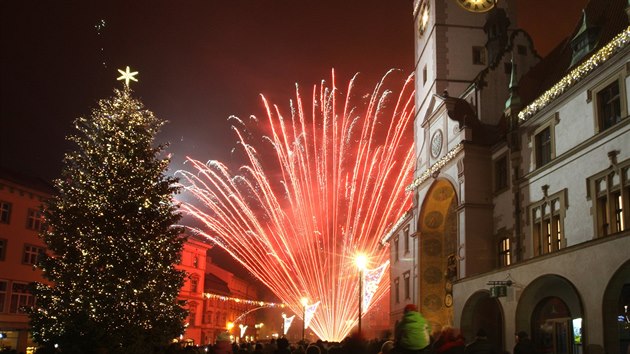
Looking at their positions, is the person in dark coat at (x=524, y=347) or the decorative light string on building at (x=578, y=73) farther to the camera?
the decorative light string on building at (x=578, y=73)

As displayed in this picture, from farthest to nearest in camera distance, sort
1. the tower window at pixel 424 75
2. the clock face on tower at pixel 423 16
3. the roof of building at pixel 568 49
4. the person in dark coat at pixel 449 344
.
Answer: the clock face on tower at pixel 423 16
the tower window at pixel 424 75
the roof of building at pixel 568 49
the person in dark coat at pixel 449 344

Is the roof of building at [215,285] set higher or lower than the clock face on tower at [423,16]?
lower

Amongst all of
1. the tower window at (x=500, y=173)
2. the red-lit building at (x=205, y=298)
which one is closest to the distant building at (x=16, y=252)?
the red-lit building at (x=205, y=298)

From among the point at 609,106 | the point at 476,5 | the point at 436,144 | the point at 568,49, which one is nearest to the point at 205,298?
the point at 436,144

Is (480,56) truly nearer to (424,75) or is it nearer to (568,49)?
(424,75)

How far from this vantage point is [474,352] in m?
11.4


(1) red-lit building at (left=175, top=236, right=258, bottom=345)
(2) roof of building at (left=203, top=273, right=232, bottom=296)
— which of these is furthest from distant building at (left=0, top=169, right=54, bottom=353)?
(2) roof of building at (left=203, top=273, right=232, bottom=296)

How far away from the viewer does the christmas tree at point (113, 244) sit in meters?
24.3

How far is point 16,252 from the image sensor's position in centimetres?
4381

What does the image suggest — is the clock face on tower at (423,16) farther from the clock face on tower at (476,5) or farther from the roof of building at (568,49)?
the roof of building at (568,49)

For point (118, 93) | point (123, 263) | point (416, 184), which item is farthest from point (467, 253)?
point (118, 93)

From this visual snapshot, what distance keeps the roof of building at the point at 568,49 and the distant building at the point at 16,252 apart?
30676mm

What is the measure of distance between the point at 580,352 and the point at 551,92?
378 inches

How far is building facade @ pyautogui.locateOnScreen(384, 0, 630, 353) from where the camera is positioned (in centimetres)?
1948
